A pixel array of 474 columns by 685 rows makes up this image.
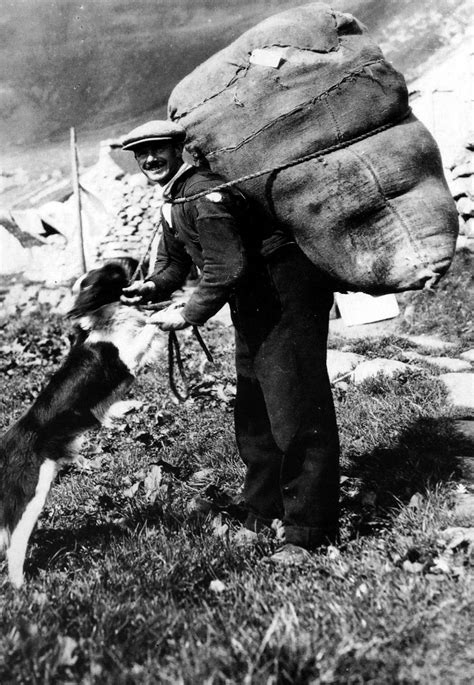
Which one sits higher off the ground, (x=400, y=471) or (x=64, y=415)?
(x=64, y=415)

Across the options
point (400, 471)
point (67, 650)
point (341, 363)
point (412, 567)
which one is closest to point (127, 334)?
point (67, 650)

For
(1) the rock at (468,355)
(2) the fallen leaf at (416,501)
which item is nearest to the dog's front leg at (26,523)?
(2) the fallen leaf at (416,501)

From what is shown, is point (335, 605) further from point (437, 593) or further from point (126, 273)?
point (126, 273)

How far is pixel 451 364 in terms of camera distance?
5.56 m

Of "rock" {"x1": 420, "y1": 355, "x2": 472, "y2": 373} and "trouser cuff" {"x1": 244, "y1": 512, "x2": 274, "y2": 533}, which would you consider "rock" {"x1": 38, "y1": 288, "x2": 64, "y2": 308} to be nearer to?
"rock" {"x1": 420, "y1": 355, "x2": 472, "y2": 373}

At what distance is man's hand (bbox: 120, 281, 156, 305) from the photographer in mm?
2976

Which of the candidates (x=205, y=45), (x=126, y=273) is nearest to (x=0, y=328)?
(x=205, y=45)

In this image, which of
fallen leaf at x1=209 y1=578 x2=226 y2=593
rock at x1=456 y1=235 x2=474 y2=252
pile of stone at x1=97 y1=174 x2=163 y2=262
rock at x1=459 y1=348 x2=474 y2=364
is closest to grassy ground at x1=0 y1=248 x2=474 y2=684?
fallen leaf at x1=209 y1=578 x2=226 y2=593

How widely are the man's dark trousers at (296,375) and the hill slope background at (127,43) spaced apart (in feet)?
17.0

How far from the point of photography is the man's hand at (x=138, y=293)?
2976 millimetres

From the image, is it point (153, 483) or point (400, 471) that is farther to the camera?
point (153, 483)

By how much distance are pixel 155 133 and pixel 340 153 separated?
2.48 ft

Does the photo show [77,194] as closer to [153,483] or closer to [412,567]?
[153,483]

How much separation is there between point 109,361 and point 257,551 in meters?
1.03
